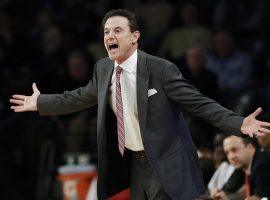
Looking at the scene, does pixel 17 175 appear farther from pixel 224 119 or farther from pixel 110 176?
pixel 224 119

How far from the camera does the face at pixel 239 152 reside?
20.8 feet

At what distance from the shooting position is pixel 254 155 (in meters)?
6.27

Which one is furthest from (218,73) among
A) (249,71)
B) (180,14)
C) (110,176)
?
(110,176)

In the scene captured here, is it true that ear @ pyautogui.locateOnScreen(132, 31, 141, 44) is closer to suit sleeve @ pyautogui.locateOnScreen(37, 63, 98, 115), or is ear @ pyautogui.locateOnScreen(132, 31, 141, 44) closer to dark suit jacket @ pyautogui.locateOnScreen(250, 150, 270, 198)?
suit sleeve @ pyautogui.locateOnScreen(37, 63, 98, 115)

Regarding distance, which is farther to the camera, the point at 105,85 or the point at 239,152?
the point at 239,152

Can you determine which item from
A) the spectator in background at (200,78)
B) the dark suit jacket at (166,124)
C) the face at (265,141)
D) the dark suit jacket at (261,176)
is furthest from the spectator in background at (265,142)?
the dark suit jacket at (166,124)

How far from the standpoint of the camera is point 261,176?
607cm

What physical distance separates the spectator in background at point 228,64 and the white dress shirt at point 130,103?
15.3ft

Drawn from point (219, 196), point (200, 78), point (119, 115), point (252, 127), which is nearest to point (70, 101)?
point (119, 115)

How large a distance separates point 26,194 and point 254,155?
4.24 m

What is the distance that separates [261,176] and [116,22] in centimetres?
178

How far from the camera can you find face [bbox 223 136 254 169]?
6.33m

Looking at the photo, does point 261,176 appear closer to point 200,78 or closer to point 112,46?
point 112,46

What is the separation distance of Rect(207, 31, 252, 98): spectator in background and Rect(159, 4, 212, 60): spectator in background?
11.5 inches
